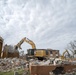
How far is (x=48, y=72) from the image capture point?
12.9 metres

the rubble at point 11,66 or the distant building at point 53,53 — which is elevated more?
the distant building at point 53,53

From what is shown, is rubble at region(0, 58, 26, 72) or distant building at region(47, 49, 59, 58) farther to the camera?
distant building at region(47, 49, 59, 58)

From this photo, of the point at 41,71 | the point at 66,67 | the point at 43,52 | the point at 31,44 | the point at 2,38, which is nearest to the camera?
the point at 41,71

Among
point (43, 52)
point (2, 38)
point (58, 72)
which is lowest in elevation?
point (58, 72)

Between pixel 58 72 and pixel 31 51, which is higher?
pixel 31 51

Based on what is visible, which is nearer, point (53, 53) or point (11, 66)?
point (11, 66)

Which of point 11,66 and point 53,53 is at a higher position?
point 53,53

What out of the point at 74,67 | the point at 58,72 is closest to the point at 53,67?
the point at 58,72

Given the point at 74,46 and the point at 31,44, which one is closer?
the point at 31,44

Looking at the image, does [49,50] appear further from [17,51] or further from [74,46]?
[74,46]

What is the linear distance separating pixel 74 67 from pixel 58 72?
162 centimetres

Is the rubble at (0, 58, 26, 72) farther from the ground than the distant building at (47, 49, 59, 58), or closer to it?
closer to it

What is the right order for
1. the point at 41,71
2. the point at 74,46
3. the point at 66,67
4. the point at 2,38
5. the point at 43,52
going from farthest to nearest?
the point at 74,46
the point at 43,52
the point at 2,38
the point at 66,67
the point at 41,71

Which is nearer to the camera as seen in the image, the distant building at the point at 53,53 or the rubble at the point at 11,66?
the rubble at the point at 11,66
